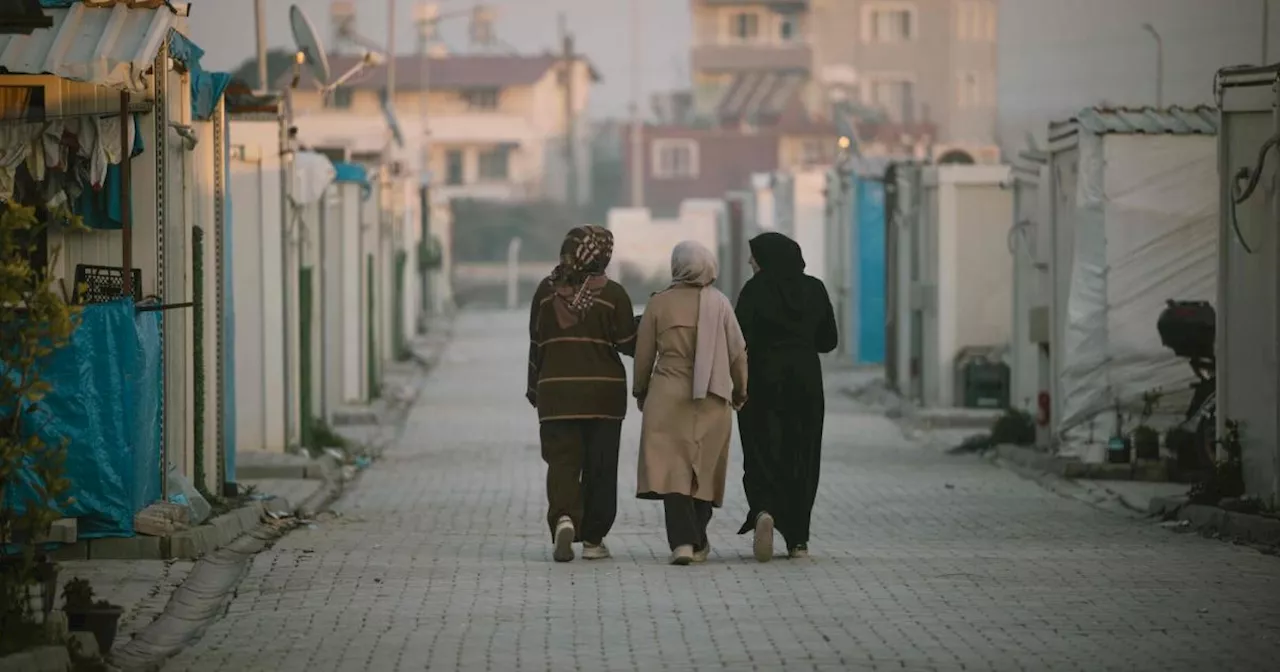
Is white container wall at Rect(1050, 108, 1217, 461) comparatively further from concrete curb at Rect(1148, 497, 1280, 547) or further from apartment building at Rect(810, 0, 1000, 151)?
apartment building at Rect(810, 0, 1000, 151)

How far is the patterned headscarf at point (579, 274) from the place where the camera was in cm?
1448

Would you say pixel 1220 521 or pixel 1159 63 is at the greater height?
pixel 1159 63

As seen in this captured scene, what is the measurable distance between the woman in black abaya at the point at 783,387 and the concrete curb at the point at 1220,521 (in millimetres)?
2840

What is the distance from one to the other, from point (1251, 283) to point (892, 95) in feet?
286

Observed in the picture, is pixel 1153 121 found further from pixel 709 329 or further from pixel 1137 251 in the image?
pixel 709 329

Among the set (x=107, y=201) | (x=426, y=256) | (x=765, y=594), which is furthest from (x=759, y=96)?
(x=765, y=594)

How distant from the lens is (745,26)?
10662 cm

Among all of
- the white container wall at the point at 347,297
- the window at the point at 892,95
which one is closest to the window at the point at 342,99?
the window at the point at 892,95

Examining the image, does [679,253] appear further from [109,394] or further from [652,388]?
[109,394]

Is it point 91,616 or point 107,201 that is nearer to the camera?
point 91,616

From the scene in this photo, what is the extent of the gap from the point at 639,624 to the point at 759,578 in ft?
6.70

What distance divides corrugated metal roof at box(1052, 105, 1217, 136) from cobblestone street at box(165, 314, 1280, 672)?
3.26m

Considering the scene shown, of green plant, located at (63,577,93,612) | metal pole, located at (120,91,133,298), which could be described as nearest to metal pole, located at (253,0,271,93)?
metal pole, located at (120,91,133,298)

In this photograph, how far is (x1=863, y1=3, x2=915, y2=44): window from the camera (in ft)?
336
